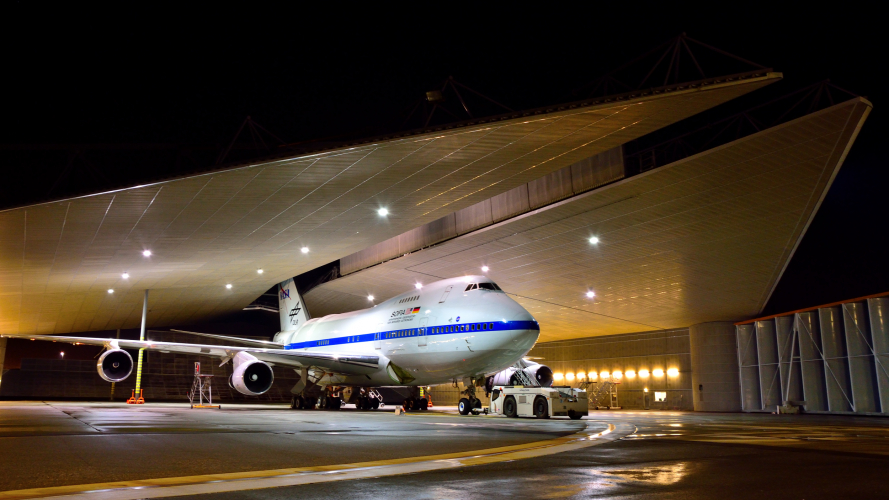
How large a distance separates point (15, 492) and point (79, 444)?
4384 millimetres

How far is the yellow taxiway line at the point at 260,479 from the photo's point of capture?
496 cm

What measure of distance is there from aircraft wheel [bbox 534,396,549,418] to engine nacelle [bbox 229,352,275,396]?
10478mm

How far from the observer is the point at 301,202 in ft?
58.7

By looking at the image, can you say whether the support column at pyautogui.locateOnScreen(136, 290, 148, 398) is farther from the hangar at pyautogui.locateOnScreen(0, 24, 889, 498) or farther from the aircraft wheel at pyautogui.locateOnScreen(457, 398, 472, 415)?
the aircraft wheel at pyautogui.locateOnScreen(457, 398, 472, 415)

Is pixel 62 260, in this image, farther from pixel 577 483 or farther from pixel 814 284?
pixel 814 284

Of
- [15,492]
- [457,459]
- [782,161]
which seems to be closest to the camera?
[15,492]

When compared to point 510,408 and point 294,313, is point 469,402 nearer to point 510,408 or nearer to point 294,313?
point 510,408

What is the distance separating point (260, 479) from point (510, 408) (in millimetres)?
16849

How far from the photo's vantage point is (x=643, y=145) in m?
21.1

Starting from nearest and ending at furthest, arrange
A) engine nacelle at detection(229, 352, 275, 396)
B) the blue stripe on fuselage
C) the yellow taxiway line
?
the yellow taxiway line
the blue stripe on fuselage
engine nacelle at detection(229, 352, 275, 396)

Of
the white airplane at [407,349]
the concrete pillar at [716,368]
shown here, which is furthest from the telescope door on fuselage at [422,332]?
the concrete pillar at [716,368]

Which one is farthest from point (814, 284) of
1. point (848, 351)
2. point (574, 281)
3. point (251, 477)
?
point (251, 477)

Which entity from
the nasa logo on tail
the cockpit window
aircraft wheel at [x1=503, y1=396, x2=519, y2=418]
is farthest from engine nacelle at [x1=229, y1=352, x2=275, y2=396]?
the nasa logo on tail

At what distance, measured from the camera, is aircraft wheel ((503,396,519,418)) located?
21517 millimetres
